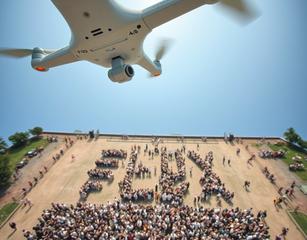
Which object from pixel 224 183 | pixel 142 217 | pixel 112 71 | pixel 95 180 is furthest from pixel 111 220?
pixel 112 71

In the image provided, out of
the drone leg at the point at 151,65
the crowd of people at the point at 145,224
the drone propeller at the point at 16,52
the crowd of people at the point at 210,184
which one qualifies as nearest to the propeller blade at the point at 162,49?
the drone leg at the point at 151,65

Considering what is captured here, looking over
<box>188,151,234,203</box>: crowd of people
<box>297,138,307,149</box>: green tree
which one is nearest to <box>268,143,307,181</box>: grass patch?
<box>297,138,307,149</box>: green tree

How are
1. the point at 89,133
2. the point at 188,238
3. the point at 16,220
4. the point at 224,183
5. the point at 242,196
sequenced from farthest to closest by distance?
the point at 89,133 → the point at 224,183 → the point at 242,196 → the point at 16,220 → the point at 188,238

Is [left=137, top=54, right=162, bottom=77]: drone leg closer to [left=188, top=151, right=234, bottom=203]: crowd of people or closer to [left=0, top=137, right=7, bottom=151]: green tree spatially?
[left=188, top=151, right=234, bottom=203]: crowd of people

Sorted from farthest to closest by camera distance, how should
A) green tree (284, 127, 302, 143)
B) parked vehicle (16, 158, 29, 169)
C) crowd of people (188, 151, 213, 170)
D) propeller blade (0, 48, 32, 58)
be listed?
1. green tree (284, 127, 302, 143)
2. parked vehicle (16, 158, 29, 169)
3. crowd of people (188, 151, 213, 170)
4. propeller blade (0, 48, 32, 58)

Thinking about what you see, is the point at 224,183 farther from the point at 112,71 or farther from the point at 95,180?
the point at 112,71

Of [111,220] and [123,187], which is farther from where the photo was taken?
[123,187]

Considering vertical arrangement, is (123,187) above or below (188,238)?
above

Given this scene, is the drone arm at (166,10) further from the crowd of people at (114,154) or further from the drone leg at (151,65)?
the crowd of people at (114,154)
